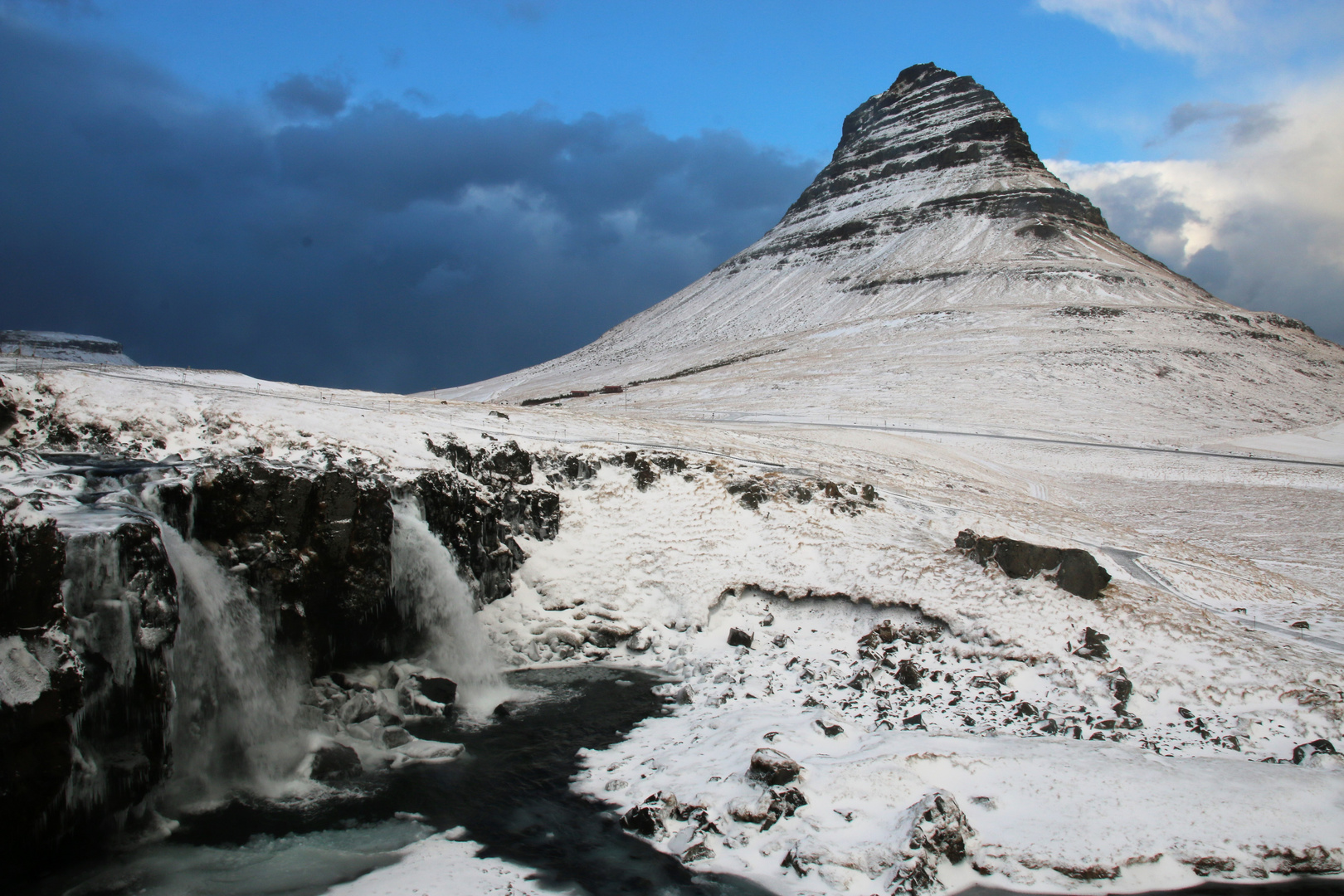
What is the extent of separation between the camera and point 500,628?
16375 mm

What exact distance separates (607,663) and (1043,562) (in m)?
9.85

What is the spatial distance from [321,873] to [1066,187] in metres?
138

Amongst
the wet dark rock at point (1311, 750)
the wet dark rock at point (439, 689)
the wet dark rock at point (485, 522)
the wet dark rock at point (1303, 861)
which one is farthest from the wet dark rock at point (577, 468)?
the wet dark rock at point (1303, 861)

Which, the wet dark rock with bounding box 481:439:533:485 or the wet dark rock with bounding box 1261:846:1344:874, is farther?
the wet dark rock with bounding box 481:439:533:485

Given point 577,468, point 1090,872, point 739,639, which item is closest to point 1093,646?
point 739,639

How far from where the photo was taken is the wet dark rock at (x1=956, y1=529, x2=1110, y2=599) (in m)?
16.9

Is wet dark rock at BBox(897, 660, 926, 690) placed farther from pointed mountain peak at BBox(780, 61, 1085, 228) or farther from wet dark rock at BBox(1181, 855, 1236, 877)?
pointed mountain peak at BBox(780, 61, 1085, 228)

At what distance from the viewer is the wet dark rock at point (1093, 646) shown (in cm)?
1462

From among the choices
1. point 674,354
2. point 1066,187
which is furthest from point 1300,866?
point 1066,187

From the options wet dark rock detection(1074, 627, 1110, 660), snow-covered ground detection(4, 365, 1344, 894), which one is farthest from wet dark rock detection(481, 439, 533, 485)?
wet dark rock detection(1074, 627, 1110, 660)

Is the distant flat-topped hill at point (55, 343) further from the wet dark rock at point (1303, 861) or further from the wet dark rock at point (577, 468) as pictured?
the wet dark rock at point (1303, 861)

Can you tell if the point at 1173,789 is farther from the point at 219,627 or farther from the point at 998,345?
the point at 998,345

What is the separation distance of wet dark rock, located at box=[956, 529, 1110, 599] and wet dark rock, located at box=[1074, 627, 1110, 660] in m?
1.75

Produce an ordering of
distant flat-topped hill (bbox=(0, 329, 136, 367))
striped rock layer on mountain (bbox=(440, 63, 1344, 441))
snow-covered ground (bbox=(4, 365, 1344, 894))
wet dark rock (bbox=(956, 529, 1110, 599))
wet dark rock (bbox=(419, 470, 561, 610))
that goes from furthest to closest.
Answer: striped rock layer on mountain (bbox=(440, 63, 1344, 441))
distant flat-topped hill (bbox=(0, 329, 136, 367))
wet dark rock (bbox=(956, 529, 1110, 599))
wet dark rock (bbox=(419, 470, 561, 610))
snow-covered ground (bbox=(4, 365, 1344, 894))
